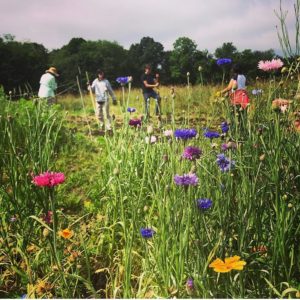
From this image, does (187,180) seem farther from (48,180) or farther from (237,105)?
(237,105)

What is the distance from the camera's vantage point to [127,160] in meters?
2.20

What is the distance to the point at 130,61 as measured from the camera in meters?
13.5

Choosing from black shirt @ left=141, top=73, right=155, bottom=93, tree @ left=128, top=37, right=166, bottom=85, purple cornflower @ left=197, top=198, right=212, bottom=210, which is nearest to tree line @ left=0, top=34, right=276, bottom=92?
tree @ left=128, top=37, right=166, bottom=85

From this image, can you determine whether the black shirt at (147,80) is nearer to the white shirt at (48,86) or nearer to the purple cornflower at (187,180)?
the white shirt at (48,86)

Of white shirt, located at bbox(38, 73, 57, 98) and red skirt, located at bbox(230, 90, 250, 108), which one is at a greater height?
white shirt, located at bbox(38, 73, 57, 98)

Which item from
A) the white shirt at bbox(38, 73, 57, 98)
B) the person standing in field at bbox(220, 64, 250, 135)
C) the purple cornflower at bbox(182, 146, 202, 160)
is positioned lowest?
the purple cornflower at bbox(182, 146, 202, 160)

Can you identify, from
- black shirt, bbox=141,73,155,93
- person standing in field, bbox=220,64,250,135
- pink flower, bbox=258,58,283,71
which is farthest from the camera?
black shirt, bbox=141,73,155,93

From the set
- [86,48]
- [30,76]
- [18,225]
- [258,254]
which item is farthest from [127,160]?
[86,48]

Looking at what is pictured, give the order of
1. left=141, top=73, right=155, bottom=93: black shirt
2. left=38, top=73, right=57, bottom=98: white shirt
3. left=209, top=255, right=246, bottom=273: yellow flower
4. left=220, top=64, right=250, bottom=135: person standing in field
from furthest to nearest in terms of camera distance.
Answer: left=141, top=73, right=155, bottom=93: black shirt → left=38, top=73, right=57, bottom=98: white shirt → left=220, top=64, right=250, bottom=135: person standing in field → left=209, top=255, right=246, bottom=273: yellow flower

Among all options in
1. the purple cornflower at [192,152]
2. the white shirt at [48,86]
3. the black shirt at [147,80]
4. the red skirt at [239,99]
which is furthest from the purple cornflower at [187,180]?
the black shirt at [147,80]

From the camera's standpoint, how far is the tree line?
11.2 feet

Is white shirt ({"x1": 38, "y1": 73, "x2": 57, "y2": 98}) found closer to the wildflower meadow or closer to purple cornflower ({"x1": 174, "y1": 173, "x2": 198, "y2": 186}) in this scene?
the wildflower meadow

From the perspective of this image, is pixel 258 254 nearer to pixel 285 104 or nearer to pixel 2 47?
pixel 285 104

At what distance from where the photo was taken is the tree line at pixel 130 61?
3412mm
